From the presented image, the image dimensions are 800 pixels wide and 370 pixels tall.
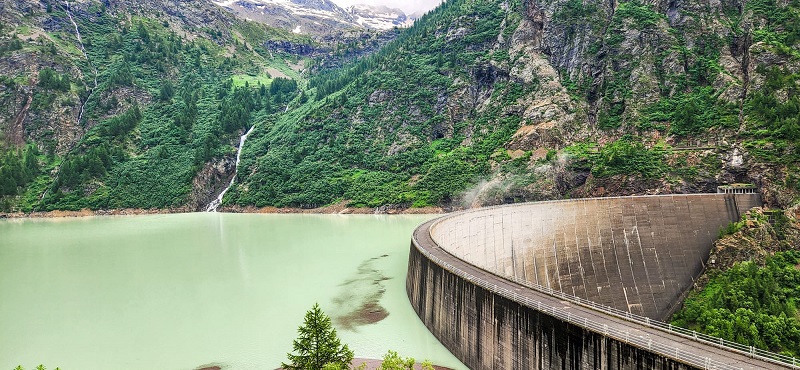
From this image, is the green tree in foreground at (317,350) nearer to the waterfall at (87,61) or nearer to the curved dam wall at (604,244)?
the curved dam wall at (604,244)

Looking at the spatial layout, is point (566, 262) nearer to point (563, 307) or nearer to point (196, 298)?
point (563, 307)

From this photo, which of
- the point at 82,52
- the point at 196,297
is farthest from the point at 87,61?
the point at 196,297

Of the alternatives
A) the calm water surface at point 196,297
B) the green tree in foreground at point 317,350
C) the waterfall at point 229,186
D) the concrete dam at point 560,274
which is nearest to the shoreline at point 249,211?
the waterfall at point 229,186

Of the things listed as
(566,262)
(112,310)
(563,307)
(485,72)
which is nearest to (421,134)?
(485,72)

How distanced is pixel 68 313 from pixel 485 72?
90.9m

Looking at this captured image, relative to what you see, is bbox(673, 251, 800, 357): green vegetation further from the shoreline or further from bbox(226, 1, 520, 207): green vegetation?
bbox(226, 1, 520, 207): green vegetation

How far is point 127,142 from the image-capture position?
107 metres

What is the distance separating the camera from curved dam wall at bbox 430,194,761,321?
31625mm

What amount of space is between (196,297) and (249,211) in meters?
64.0

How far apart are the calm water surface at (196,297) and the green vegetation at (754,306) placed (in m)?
17.5

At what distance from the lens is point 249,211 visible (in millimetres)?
91875

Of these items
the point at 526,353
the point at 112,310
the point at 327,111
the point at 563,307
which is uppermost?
the point at 327,111

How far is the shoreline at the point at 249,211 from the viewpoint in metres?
79.0

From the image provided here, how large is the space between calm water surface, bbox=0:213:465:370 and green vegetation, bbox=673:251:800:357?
17.5 m
